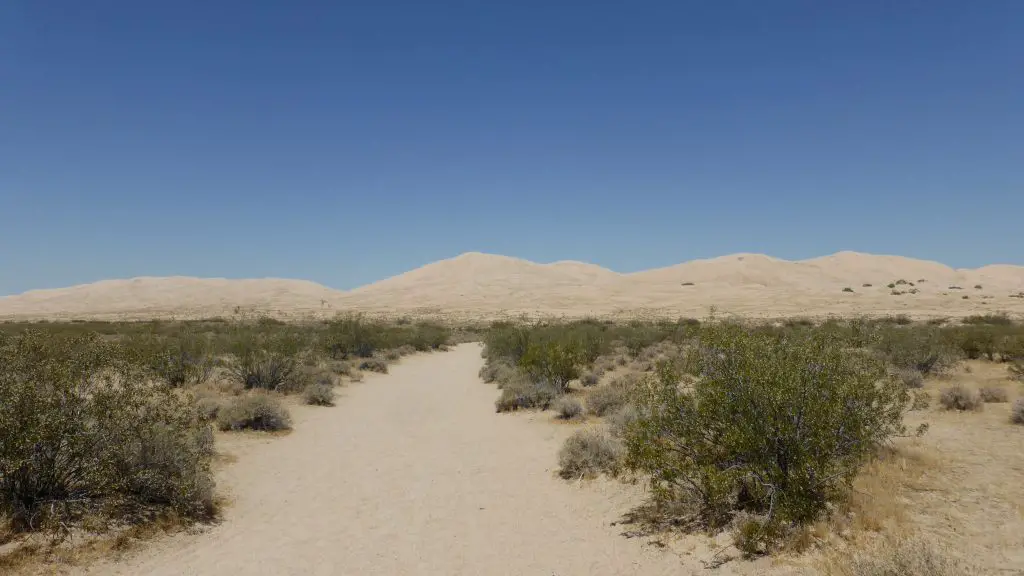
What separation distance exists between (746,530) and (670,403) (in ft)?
4.98

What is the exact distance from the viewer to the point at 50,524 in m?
5.76

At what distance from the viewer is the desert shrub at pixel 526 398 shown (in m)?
14.1

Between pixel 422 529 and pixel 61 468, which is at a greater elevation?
pixel 61 468

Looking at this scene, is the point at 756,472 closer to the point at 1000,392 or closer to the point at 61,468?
the point at 61,468

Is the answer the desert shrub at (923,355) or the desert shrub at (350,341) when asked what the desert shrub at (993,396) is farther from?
the desert shrub at (350,341)

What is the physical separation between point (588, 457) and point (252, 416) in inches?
301

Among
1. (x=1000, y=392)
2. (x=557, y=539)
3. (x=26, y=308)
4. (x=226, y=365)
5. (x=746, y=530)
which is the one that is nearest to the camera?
(x=746, y=530)

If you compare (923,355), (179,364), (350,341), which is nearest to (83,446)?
(179,364)

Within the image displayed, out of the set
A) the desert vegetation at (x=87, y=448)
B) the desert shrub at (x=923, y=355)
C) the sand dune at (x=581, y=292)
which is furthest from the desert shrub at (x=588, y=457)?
the sand dune at (x=581, y=292)

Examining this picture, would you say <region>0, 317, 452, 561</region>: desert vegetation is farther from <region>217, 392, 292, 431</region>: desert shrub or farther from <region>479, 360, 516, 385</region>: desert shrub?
<region>479, 360, 516, 385</region>: desert shrub

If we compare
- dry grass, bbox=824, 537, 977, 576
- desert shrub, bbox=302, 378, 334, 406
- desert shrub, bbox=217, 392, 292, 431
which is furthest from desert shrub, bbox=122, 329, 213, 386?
dry grass, bbox=824, 537, 977, 576

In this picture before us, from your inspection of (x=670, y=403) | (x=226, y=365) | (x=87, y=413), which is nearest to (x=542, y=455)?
(x=670, y=403)

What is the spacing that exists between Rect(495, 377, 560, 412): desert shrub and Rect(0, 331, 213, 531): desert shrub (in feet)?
26.3

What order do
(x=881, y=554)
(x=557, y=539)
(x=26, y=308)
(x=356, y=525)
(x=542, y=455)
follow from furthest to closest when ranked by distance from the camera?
(x=26, y=308) < (x=542, y=455) < (x=356, y=525) < (x=557, y=539) < (x=881, y=554)
